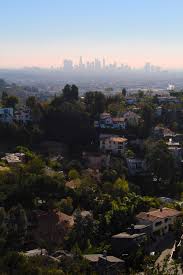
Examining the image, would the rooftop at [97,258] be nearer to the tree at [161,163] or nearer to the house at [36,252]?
the house at [36,252]

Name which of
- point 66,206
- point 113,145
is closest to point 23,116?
point 113,145

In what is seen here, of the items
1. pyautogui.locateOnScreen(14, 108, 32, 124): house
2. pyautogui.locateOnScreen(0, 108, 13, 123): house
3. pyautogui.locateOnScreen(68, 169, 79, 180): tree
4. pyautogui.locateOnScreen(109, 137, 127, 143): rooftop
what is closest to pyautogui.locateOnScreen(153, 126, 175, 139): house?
pyautogui.locateOnScreen(109, 137, 127, 143): rooftop

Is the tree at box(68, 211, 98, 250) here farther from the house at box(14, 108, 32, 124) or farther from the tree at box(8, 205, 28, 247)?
the house at box(14, 108, 32, 124)

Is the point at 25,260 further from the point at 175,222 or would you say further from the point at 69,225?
the point at 175,222

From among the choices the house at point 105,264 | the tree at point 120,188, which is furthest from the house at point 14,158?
the house at point 105,264

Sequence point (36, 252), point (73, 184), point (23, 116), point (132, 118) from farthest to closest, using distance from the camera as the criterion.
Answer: point (132, 118), point (23, 116), point (73, 184), point (36, 252)

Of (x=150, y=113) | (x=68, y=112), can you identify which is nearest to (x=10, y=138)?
(x=68, y=112)

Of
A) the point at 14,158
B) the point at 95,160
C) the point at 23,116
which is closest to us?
the point at 14,158

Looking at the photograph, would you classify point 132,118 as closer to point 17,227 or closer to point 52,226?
point 52,226
